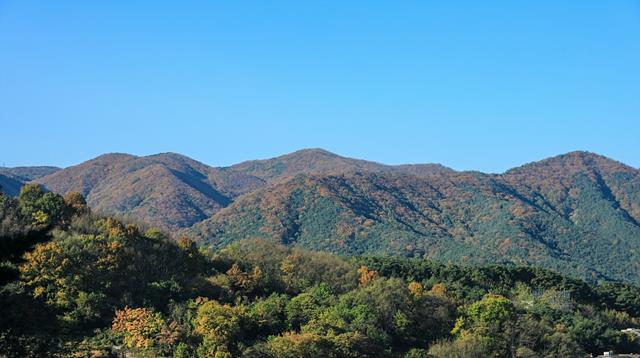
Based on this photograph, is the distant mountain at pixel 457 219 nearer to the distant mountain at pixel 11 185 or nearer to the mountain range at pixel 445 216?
the mountain range at pixel 445 216

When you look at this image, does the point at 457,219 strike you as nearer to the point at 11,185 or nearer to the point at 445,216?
the point at 445,216

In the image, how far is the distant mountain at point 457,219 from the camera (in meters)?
138

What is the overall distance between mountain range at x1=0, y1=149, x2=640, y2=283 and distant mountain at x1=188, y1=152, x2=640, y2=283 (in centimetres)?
23

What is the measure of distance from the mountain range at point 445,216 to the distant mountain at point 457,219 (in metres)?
0.23

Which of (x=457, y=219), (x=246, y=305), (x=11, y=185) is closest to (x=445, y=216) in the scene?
(x=457, y=219)

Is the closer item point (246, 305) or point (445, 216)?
point (246, 305)

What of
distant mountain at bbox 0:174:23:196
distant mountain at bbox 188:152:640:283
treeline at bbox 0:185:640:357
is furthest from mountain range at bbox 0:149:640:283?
treeline at bbox 0:185:640:357

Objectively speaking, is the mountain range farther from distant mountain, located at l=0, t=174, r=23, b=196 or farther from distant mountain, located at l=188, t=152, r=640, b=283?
distant mountain, located at l=0, t=174, r=23, b=196

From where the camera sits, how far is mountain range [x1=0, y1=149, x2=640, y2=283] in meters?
138

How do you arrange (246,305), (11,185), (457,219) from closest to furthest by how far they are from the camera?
(246,305)
(457,219)
(11,185)

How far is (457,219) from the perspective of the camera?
16188 centimetres

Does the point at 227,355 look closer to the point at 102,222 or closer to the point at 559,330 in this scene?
the point at 102,222

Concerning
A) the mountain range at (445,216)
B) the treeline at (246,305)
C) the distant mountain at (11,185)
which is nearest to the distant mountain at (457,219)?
the mountain range at (445,216)

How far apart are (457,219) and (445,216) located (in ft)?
9.46
